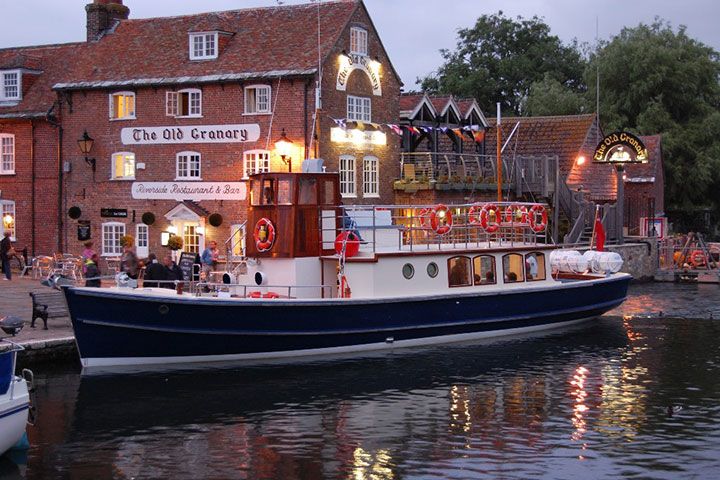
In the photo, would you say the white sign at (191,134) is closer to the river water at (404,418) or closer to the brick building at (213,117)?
the brick building at (213,117)

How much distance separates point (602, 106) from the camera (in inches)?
2238

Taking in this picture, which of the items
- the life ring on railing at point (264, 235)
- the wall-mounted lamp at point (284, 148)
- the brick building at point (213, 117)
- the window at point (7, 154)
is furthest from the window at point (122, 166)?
the life ring on railing at point (264, 235)

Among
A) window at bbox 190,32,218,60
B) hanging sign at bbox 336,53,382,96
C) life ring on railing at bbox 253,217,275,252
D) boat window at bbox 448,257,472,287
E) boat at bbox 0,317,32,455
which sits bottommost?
boat at bbox 0,317,32,455

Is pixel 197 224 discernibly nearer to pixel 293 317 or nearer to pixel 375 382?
pixel 293 317

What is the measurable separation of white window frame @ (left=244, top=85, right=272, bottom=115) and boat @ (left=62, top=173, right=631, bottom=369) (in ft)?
29.6

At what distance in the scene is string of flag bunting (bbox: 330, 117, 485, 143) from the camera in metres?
35.5

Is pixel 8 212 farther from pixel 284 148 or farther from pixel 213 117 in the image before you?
pixel 284 148

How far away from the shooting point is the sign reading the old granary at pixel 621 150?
1650 inches

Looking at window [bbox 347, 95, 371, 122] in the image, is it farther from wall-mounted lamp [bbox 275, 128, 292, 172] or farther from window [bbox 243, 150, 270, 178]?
window [bbox 243, 150, 270, 178]

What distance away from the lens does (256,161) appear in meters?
34.9

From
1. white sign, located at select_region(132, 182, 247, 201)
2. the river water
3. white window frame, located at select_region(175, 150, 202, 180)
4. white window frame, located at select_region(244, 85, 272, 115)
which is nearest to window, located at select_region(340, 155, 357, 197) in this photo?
white window frame, located at select_region(244, 85, 272, 115)

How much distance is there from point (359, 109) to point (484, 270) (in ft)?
39.2

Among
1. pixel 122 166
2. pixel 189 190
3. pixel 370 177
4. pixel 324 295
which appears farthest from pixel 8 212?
pixel 324 295

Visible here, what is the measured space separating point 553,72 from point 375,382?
2084 inches
